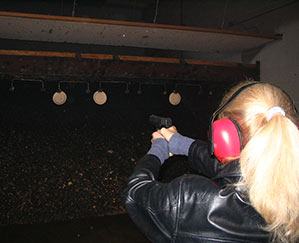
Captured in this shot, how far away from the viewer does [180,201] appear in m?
0.73

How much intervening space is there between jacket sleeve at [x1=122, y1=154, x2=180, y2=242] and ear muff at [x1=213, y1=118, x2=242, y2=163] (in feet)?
0.56

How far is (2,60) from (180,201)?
170 cm

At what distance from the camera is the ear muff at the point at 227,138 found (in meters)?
0.77

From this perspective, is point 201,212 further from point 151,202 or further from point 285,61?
point 285,61

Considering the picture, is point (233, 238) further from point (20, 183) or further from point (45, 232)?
point (20, 183)

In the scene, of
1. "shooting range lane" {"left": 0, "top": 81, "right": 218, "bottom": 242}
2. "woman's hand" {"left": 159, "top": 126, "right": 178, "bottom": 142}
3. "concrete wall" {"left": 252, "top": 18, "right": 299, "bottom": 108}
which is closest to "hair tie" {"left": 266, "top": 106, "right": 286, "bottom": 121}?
"woman's hand" {"left": 159, "top": 126, "right": 178, "bottom": 142}

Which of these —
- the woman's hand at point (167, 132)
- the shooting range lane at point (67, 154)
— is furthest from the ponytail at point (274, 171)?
the shooting range lane at point (67, 154)

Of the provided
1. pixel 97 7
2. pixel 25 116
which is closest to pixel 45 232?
pixel 25 116

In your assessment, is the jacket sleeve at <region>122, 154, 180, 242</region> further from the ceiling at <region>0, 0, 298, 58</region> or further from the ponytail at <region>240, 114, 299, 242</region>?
the ceiling at <region>0, 0, 298, 58</region>

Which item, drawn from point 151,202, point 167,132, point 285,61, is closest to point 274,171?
point 151,202

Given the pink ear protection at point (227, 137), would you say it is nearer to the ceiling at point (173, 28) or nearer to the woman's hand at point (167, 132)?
the woman's hand at point (167, 132)

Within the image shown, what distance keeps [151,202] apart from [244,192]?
258 millimetres

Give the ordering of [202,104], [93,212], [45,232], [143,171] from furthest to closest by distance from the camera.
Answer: [202,104] < [93,212] < [45,232] < [143,171]

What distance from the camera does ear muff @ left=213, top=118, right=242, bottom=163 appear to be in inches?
30.3
